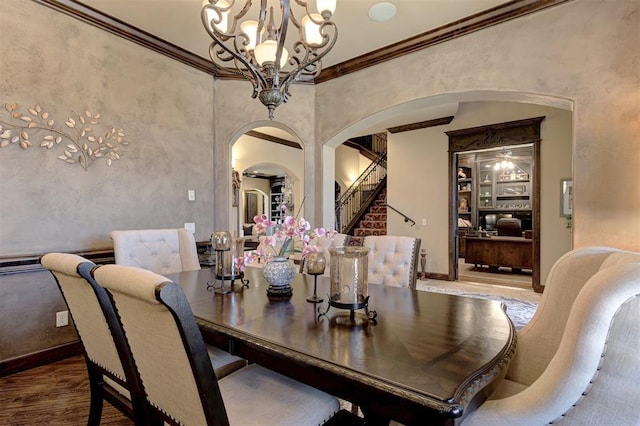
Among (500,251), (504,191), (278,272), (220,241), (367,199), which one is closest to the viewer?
(278,272)

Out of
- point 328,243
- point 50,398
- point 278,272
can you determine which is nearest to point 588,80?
point 328,243

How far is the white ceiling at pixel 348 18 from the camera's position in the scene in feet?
9.41

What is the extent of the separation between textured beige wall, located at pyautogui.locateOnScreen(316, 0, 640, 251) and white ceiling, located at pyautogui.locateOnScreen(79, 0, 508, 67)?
0.33 metres

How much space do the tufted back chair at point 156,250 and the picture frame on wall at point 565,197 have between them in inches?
204

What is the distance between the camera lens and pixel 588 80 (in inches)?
99.5

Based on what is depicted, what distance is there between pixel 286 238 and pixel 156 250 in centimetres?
145

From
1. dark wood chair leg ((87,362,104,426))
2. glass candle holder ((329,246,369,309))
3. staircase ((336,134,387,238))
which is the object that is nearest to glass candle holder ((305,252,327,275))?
glass candle holder ((329,246,369,309))

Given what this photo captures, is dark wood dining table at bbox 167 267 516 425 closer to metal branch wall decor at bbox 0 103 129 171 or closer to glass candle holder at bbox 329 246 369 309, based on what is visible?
glass candle holder at bbox 329 246 369 309

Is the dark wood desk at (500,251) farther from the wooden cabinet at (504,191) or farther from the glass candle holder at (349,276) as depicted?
the glass candle holder at (349,276)

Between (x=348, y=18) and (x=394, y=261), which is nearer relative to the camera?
(x=394, y=261)

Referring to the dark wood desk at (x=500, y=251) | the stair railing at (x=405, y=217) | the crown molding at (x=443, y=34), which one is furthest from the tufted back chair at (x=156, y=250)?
the dark wood desk at (x=500, y=251)

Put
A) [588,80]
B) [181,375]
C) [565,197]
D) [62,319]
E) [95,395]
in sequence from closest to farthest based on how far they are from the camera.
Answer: [181,375]
[95,395]
[588,80]
[62,319]
[565,197]

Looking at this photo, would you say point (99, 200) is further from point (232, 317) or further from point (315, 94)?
point (315, 94)

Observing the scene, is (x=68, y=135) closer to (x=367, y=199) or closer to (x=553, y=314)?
(x=553, y=314)
